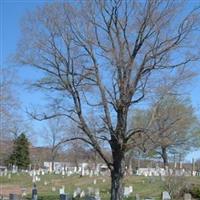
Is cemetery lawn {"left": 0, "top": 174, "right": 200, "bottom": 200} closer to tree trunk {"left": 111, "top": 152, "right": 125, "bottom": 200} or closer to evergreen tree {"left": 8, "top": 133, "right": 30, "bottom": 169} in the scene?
tree trunk {"left": 111, "top": 152, "right": 125, "bottom": 200}

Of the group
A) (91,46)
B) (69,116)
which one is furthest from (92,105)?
(91,46)

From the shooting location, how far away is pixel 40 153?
10031 centimetres

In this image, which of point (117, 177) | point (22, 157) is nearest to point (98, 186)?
point (117, 177)

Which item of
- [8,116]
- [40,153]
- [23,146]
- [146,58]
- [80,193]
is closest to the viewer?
[146,58]

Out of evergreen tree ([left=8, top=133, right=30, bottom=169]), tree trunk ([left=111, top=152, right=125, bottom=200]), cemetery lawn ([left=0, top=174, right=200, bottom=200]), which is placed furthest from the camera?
evergreen tree ([left=8, top=133, right=30, bottom=169])

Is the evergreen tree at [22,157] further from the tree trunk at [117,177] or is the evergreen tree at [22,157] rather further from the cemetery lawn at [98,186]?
the tree trunk at [117,177]

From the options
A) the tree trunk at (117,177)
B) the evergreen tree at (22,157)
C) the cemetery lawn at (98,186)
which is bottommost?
the cemetery lawn at (98,186)

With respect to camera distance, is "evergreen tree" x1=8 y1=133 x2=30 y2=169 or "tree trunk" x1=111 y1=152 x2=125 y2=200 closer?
"tree trunk" x1=111 y1=152 x2=125 y2=200

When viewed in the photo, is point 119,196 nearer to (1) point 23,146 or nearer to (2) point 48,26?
(2) point 48,26

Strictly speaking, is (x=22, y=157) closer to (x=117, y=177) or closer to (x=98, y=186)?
(x=98, y=186)

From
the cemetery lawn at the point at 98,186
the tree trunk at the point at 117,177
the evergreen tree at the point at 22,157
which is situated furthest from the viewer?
the evergreen tree at the point at 22,157

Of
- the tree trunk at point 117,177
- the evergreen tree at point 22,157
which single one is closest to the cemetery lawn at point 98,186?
the tree trunk at point 117,177

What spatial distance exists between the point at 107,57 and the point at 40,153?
83.5 m

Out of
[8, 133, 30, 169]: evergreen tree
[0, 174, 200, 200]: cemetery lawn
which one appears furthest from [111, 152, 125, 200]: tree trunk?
[8, 133, 30, 169]: evergreen tree
